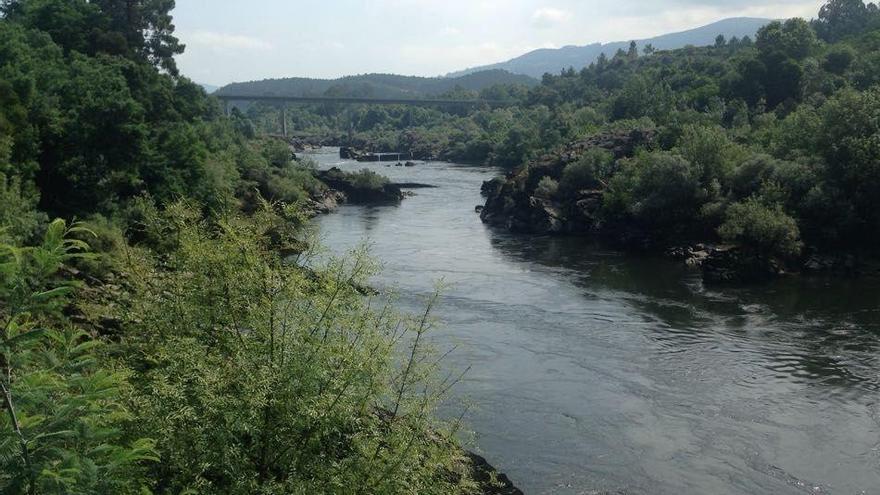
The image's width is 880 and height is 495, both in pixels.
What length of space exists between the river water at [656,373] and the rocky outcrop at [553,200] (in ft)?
39.6

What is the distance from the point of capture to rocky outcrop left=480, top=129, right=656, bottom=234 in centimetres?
6550

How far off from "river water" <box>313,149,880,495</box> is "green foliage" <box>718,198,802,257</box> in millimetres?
3160

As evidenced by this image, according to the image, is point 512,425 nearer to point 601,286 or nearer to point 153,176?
point 601,286

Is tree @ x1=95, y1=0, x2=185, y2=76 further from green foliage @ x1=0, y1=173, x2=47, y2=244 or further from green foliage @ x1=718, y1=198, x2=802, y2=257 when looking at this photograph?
green foliage @ x1=718, y1=198, x2=802, y2=257

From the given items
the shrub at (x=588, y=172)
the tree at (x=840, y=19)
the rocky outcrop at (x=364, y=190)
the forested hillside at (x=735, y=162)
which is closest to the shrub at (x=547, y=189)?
the forested hillside at (x=735, y=162)

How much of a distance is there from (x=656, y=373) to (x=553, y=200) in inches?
1583

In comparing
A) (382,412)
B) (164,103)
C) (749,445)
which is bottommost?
(749,445)

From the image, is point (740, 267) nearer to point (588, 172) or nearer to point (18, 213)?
point (588, 172)

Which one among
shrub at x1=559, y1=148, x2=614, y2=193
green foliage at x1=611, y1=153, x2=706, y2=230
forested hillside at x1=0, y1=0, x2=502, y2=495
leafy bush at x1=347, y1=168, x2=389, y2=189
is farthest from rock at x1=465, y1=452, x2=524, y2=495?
leafy bush at x1=347, y1=168, x2=389, y2=189

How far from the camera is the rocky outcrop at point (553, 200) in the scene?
65.5 m

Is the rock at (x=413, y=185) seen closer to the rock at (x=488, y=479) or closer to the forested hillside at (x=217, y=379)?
the forested hillside at (x=217, y=379)

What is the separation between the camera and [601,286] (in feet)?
150

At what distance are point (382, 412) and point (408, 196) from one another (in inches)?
2796

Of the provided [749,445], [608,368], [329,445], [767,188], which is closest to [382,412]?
[329,445]
